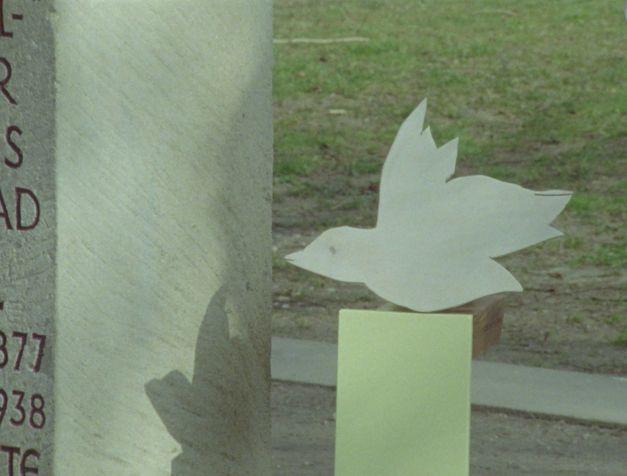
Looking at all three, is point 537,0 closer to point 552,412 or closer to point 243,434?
point 552,412

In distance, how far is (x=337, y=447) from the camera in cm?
330

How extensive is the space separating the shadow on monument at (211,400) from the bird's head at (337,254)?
44 centimetres

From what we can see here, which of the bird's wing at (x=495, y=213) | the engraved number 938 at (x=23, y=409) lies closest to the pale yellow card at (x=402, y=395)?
the bird's wing at (x=495, y=213)

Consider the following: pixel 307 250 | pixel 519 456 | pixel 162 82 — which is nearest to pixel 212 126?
pixel 162 82

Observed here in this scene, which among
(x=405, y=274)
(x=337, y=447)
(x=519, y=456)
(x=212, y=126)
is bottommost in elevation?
(x=519, y=456)

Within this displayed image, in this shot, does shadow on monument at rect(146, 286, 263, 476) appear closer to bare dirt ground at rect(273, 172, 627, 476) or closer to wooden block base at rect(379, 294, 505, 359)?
wooden block base at rect(379, 294, 505, 359)

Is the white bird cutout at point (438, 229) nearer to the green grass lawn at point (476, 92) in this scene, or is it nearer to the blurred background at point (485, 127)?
the blurred background at point (485, 127)

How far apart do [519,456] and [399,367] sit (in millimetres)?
2061

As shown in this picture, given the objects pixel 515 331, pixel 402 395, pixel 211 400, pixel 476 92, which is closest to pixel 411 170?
pixel 402 395

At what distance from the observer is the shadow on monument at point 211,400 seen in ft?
11.9

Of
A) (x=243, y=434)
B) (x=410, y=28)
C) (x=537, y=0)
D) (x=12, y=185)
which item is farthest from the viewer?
(x=537, y=0)

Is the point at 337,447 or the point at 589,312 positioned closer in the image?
the point at 337,447

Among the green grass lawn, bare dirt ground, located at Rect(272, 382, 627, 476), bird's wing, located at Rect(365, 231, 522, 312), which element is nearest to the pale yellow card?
bird's wing, located at Rect(365, 231, 522, 312)

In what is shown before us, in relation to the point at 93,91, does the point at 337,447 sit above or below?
below
